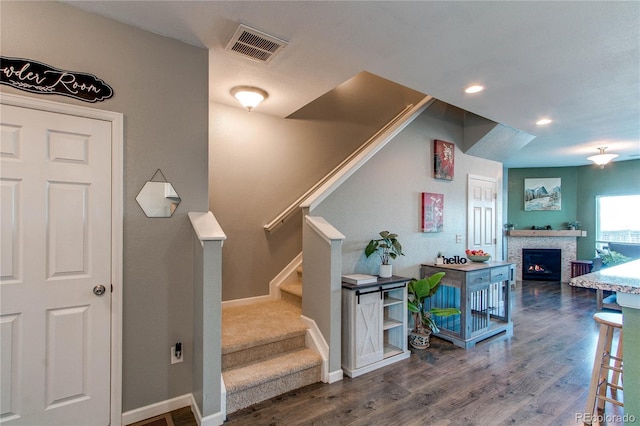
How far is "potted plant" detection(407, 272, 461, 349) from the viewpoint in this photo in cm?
349

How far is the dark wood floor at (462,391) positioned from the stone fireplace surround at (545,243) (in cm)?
434

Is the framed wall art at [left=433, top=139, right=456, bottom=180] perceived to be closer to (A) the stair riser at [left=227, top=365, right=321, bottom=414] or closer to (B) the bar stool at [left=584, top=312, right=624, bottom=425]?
(B) the bar stool at [left=584, top=312, right=624, bottom=425]

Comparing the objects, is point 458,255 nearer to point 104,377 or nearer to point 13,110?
point 104,377

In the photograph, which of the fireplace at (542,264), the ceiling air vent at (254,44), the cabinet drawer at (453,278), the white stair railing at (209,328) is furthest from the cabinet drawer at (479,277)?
the fireplace at (542,264)

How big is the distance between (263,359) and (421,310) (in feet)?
6.43

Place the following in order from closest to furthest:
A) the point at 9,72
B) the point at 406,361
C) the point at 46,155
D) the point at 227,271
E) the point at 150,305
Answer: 1. the point at 9,72
2. the point at 46,155
3. the point at 150,305
4. the point at 406,361
5. the point at 227,271

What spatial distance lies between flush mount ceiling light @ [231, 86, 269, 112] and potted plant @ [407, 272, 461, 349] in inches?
106

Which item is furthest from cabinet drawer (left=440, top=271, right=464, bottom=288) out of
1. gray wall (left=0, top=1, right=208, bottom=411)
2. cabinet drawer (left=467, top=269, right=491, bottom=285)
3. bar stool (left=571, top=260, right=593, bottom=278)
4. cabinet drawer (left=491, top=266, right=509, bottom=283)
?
bar stool (left=571, top=260, right=593, bottom=278)

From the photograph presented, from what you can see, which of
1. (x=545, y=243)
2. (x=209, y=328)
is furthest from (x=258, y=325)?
(x=545, y=243)

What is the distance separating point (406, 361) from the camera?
10.5 feet

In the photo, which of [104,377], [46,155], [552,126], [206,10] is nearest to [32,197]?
[46,155]

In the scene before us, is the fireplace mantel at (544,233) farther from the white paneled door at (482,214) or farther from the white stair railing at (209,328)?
the white stair railing at (209,328)

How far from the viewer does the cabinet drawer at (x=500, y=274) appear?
3.95 metres

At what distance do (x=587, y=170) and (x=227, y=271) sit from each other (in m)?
8.95
